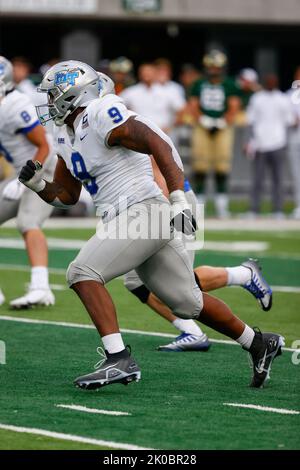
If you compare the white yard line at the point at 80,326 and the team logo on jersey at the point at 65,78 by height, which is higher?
the team logo on jersey at the point at 65,78

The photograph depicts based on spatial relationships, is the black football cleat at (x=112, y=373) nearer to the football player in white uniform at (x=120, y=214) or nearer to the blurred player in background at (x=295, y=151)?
the football player in white uniform at (x=120, y=214)

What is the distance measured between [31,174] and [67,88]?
50cm

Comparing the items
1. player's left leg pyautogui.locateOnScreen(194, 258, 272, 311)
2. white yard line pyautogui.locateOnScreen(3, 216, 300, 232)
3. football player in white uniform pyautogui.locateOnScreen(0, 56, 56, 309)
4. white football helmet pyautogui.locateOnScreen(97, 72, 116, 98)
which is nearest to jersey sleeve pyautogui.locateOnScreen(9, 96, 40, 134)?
football player in white uniform pyautogui.locateOnScreen(0, 56, 56, 309)

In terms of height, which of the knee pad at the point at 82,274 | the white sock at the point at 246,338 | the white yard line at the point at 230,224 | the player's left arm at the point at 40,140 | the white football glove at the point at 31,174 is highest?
the white football glove at the point at 31,174

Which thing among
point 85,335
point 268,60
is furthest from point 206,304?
point 268,60

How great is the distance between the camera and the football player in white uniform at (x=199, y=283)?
24.5 ft

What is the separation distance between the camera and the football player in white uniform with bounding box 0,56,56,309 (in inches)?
379

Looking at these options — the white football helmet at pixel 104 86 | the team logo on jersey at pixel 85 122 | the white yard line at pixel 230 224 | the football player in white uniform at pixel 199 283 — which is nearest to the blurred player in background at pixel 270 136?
the white yard line at pixel 230 224

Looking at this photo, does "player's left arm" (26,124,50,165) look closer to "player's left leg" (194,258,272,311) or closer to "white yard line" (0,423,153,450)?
"player's left leg" (194,258,272,311)

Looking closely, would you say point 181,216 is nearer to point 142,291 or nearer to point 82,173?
point 82,173

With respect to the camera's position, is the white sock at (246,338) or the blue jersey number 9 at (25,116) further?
the blue jersey number 9 at (25,116)

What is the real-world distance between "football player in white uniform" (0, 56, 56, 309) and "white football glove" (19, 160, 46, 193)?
8.78 ft

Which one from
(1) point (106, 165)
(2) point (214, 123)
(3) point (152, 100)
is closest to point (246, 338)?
(1) point (106, 165)

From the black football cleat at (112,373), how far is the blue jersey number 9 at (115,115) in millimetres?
1182
